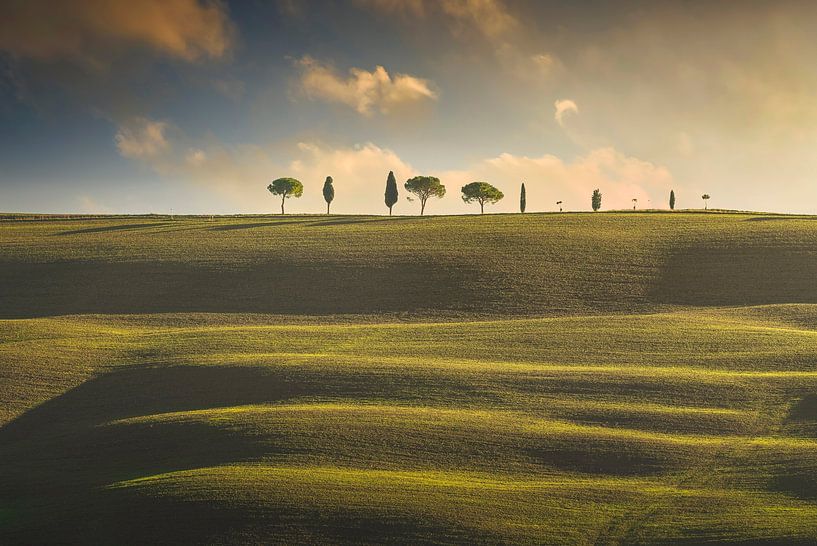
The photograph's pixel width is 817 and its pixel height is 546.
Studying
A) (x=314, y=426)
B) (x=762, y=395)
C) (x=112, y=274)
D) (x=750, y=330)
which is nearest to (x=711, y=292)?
(x=750, y=330)

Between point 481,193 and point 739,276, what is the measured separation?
60.0m

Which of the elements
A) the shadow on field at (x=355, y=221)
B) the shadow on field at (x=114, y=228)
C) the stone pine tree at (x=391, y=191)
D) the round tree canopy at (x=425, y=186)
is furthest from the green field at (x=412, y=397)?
the round tree canopy at (x=425, y=186)

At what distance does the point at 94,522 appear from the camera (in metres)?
22.0

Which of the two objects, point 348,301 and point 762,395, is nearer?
point 762,395

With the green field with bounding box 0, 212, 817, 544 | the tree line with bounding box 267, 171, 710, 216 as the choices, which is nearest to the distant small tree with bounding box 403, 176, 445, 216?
the tree line with bounding box 267, 171, 710, 216

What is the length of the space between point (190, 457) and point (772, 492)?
18.5m

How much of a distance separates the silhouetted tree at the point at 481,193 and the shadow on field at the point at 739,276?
51770 mm

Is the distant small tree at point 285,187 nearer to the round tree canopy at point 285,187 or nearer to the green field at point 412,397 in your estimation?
the round tree canopy at point 285,187

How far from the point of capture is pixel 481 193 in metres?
116

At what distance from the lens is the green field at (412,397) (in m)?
21.9

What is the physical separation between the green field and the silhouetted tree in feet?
167

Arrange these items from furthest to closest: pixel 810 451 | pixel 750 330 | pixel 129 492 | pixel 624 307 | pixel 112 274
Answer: pixel 112 274
pixel 624 307
pixel 750 330
pixel 810 451
pixel 129 492

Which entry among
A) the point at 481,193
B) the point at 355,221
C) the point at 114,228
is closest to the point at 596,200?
the point at 481,193

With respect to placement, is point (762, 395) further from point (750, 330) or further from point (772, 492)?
point (750, 330)
